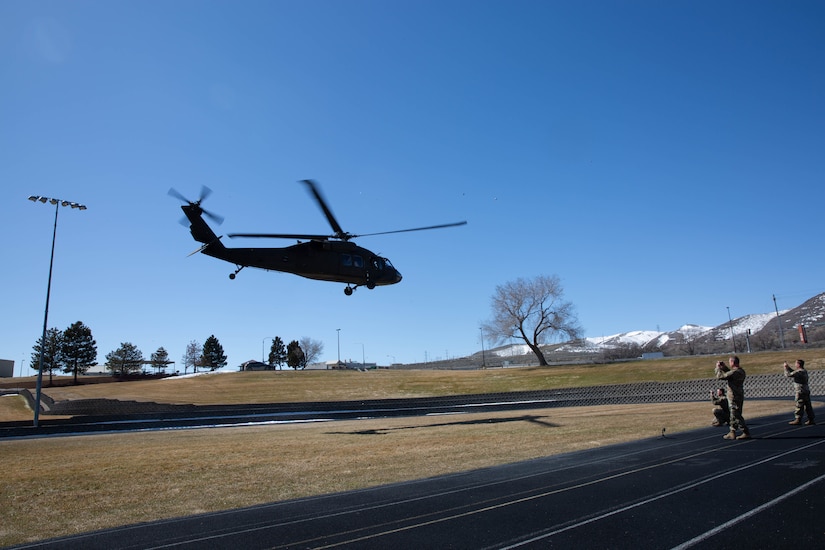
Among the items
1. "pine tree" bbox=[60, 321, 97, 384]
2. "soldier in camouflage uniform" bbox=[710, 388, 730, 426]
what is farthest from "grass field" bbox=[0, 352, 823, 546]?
"pine tree" bbox=[60, 321, 97, 384]

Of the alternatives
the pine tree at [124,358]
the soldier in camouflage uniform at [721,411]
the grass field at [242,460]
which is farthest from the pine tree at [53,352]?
the soldier in camouflage uniform at [721,411]

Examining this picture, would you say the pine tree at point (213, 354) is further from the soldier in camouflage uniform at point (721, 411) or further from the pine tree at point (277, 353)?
the soldier in camouflage uniform at point (721, 411)

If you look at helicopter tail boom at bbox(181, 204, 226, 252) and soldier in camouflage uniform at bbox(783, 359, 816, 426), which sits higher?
helicopter tail boom at bbox(181, 204, 226, 252)

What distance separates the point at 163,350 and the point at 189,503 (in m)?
133

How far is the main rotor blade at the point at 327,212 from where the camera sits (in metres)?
21.7

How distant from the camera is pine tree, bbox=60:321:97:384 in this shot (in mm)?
87750

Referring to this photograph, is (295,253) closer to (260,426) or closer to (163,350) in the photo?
(260,426)

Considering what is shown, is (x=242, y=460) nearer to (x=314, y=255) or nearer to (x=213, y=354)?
A: (x=314, y=255)

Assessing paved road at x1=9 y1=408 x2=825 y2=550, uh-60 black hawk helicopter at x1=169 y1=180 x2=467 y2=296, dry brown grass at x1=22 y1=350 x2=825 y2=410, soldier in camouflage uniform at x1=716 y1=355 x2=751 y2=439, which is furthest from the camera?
dry brown grass at x1=22 y1=350 x2=825 y2=410

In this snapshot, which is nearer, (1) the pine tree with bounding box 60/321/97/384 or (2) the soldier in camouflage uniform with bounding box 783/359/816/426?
(2) the soldier in camouflage uniform with bounding box 783/359/816/426

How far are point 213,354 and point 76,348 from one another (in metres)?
38.2

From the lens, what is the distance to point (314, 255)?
950 inches

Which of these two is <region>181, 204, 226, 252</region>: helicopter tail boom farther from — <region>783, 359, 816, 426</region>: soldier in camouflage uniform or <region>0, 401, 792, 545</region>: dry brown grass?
<region>783, 359, 816, 426</region>: soldier in camouflage uniform

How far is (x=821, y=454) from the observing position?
10.9m
